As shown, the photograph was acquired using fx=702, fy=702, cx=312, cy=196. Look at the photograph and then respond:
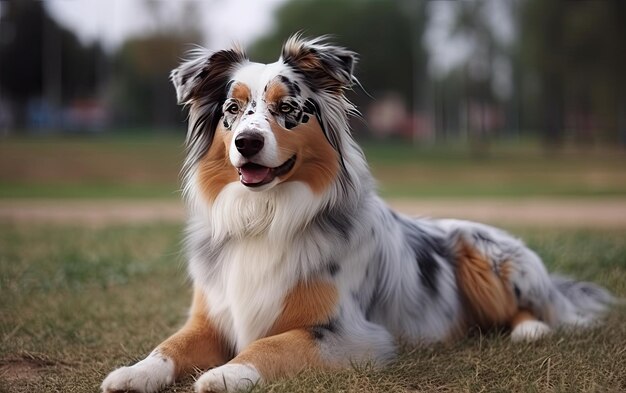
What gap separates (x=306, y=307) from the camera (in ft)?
14.3

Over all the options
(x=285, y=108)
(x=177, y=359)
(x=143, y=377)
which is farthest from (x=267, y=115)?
(x=143, y=377)

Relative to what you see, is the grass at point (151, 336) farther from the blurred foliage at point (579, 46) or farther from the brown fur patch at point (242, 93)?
the blurred foliage at point (579, 46)

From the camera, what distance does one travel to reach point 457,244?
5.65 meters

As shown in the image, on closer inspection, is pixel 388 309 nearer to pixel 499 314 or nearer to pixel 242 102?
pixel 499 314

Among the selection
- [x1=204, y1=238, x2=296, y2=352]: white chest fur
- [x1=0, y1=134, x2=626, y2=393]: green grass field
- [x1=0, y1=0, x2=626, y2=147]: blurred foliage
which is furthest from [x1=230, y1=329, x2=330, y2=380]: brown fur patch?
[x1=0, y1=0, x2=626, y2=147]: blurred foliage

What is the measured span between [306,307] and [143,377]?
1.05 m

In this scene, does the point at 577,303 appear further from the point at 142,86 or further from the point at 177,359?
the point at 142,86

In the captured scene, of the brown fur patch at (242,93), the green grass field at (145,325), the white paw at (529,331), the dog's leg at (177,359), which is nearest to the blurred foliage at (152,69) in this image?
the green grass field at (145,325)

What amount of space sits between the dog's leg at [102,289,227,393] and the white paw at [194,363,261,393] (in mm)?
329

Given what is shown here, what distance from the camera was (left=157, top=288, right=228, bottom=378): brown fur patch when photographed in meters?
4.28

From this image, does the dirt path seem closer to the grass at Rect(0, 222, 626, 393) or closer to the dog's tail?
the grass at Rect(0, 222, 626, 393)

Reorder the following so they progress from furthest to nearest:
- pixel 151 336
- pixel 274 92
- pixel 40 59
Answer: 1. pixel 40 59
2. pixel 151 336
3. pixel 274 92

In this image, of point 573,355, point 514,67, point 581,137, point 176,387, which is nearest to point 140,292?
point 176,387

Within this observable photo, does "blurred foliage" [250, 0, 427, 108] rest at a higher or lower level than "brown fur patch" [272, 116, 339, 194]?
higher
